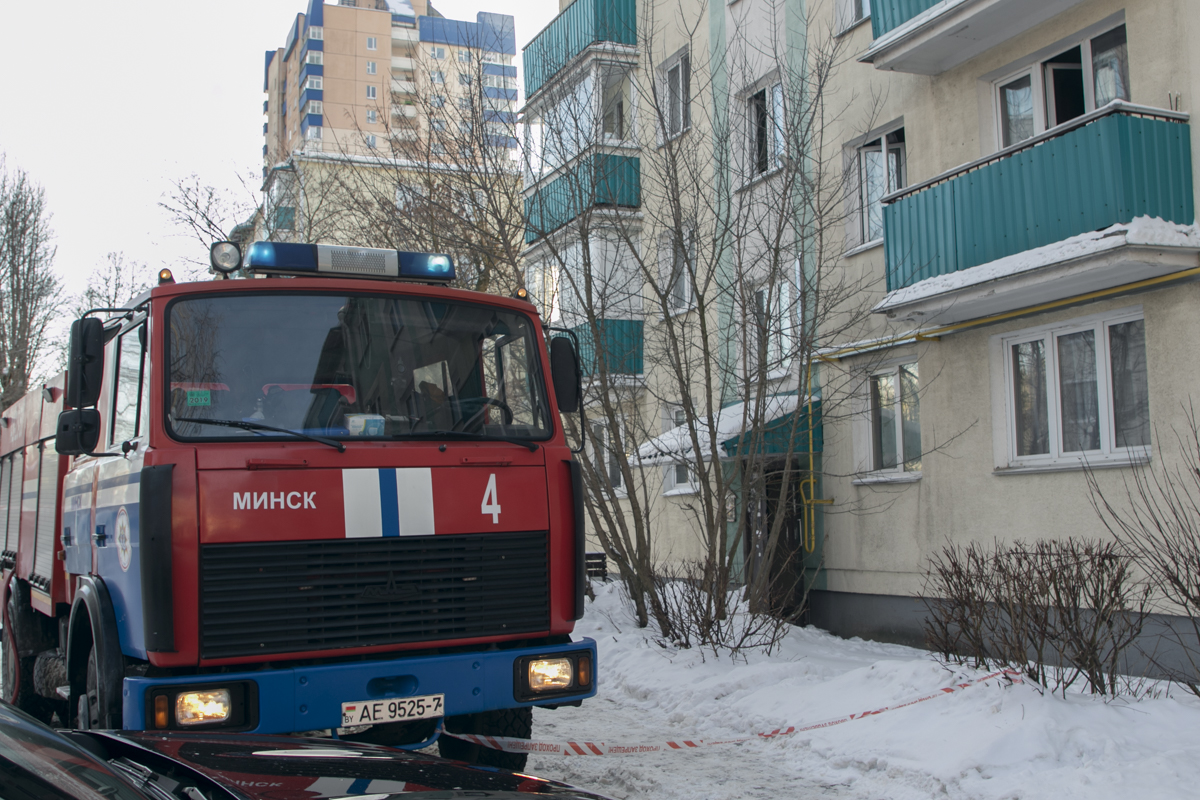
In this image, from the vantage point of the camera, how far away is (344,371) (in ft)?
16.7

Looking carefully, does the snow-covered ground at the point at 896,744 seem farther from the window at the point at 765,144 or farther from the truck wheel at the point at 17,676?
the window at the point at 765,144

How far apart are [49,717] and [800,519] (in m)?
9.26

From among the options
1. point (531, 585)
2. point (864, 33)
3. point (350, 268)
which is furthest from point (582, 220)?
point (531, 585)

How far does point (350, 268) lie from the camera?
217 inches

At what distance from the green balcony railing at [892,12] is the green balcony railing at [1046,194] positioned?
192 cm

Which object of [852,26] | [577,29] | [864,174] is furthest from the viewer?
[577,29]

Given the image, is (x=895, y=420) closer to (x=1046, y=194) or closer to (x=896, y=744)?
(x=1046, y=194)

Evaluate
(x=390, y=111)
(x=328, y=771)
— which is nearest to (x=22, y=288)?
(x=390, y=111)

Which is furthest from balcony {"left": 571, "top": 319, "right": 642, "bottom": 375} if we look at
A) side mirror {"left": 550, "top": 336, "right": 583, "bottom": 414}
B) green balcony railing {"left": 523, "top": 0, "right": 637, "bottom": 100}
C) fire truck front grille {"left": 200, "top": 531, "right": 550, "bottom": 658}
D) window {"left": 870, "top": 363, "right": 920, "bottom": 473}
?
fire truck front grille {"left": 200, "top": 531, "right": 550, "bottom": 658}

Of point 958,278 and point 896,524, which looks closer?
point 958,278

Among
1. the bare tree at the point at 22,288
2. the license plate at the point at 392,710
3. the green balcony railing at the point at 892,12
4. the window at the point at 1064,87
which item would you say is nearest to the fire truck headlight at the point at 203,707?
the license plate at the point at 392,710

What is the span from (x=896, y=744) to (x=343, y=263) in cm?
414

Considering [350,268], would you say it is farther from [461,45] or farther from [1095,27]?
[461,45]

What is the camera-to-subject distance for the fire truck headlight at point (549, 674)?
5.07 m
